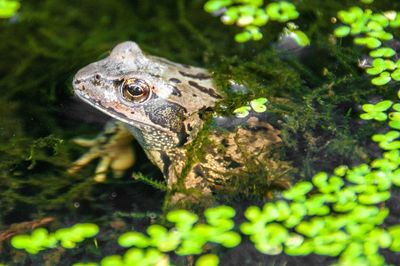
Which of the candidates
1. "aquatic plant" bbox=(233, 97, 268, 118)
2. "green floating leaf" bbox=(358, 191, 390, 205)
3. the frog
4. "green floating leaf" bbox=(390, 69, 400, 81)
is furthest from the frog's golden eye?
"green floating leaf" bbox=(390, 69, 400, 81)

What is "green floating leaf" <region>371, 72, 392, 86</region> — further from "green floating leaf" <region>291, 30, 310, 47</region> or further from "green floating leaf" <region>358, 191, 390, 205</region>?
"green floating leaf" <region>358, 191, 390, 205</region>

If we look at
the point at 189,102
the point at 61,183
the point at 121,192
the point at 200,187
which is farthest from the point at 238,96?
the point at 61,183

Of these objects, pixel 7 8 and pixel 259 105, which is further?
pixel 7 8

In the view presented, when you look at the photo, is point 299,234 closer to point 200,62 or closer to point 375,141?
point 375,141

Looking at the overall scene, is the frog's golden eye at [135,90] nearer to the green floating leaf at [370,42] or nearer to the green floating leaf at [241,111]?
the green floating leaf at [241,111]

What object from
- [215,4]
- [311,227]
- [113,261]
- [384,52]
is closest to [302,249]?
[311,227]

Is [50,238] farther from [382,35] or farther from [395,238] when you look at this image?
[382,35]

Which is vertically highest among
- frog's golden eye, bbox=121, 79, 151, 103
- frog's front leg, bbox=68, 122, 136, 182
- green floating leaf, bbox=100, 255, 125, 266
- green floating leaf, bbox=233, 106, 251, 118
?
green floating leaf, bbox=233, 106, 251, 118
